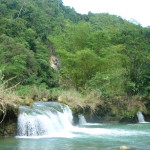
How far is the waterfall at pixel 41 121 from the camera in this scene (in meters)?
12.2

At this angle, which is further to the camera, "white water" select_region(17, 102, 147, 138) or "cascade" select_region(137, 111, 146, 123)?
"cascade" select_region(137, 111, 146, 123)

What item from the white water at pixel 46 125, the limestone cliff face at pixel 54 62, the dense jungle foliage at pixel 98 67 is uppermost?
the limestone cliff face at pixel 54 62

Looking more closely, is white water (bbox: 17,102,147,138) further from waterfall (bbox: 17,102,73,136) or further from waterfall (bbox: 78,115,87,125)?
waterfall (bbox: 78,115,87,125)

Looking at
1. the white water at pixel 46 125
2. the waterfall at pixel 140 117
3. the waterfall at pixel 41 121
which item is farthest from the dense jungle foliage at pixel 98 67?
the white water at pixel 46 125

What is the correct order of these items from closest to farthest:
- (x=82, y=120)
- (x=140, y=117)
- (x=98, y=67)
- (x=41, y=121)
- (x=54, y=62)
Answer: (x=41, y=121)
(x=82, y=120)
(x=140, y=117)
(x=98, y=67)
(x=54, y=62)

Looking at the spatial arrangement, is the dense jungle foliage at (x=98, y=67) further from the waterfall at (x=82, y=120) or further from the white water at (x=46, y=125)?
the white water at (x=46, y=125)

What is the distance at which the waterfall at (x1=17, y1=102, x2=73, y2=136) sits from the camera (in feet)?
40.1

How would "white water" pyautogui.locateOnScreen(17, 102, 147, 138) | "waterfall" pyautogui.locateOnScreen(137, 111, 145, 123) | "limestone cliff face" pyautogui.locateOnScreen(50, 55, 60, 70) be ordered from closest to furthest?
"white water" pyautogui.locateOnScreen(17, 102, 147, 138) → "waterfall" pyautogui.locateOnScreen(137, 111, 145, 123) → "limestone cliff face" pyautogui.locateOnScreen(50, 55, 60, 70)

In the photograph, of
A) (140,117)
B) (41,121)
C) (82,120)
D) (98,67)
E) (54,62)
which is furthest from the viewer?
(54,62)

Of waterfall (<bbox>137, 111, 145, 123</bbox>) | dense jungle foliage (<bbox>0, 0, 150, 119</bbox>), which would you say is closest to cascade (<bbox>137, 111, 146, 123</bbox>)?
waterfall (<bbox>137, 111, 145, 123</bbox>)

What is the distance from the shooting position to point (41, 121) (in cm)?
1272

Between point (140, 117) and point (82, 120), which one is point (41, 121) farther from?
point (140, 117)

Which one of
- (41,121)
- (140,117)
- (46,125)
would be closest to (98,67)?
(140,117)

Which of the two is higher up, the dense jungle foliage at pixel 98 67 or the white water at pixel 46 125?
the dense jungle foliage at pixel 98 67
